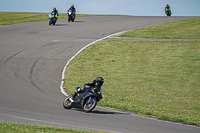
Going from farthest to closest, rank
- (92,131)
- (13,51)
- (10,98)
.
Result: (13,51) → (10,98) → (92,131)

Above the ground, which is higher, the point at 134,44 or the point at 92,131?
the point at 134,44

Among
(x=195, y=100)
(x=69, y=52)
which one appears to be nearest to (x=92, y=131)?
(x=195, y=100)

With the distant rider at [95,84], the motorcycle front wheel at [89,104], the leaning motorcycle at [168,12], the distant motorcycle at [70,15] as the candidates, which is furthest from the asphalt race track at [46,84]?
the leaning motorcycle at [168,12]

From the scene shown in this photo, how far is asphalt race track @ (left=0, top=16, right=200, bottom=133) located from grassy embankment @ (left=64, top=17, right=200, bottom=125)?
114 centimetres

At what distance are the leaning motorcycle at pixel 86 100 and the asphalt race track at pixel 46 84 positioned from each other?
9.9 inches

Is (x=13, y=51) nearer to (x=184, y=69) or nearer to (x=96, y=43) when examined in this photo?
(x=96, y=43)

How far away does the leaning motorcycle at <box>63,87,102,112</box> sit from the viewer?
1213 cm

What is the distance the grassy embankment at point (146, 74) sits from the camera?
14710 mm

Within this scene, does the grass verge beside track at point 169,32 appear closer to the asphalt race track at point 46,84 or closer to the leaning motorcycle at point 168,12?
the asphalt race track at point 46,84

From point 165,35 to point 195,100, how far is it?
17.6m

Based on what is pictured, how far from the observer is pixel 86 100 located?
40.8 feet

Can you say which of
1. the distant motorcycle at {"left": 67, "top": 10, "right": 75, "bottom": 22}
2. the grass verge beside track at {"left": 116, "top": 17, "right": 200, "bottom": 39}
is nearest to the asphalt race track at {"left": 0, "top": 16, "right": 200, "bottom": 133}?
the grass verge beside track at {"left": 116, "top": 17, "right": 200, "bottom": 39}

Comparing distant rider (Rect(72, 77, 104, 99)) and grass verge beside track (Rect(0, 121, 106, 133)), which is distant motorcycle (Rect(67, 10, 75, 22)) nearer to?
distant rider (Rect(72, 77, 104, 99))

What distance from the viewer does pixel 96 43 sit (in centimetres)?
2906
